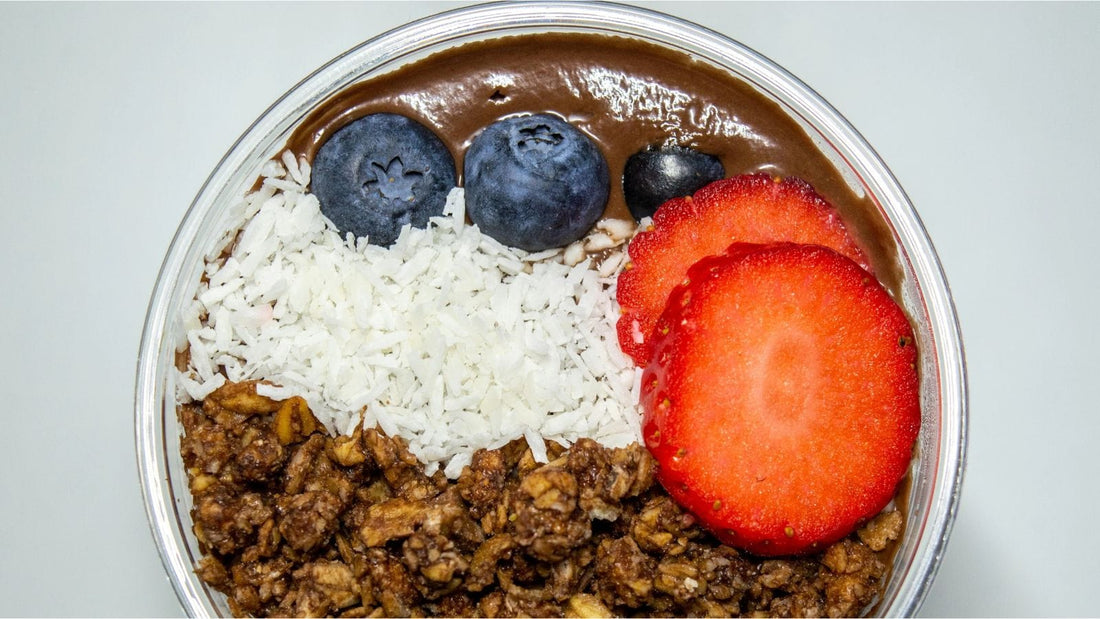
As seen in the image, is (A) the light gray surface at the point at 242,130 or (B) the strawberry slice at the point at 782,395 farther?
(A) the light gray surface at the point at 242,130

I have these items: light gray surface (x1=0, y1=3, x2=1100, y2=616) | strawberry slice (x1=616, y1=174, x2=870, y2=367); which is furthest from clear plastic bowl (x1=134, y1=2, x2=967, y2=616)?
light gray surface (x1=0, y1=3, x2=1100, y2=616)

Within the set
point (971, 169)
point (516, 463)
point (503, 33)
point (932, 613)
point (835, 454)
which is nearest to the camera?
point (835, 454)

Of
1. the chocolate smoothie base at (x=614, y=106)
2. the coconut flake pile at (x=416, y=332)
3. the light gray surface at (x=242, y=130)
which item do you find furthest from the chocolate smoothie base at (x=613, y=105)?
the light gray surface at (x=242, y=130)

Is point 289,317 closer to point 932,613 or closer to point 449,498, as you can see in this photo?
point 449,498

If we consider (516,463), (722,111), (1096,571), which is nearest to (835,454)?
(516,463)

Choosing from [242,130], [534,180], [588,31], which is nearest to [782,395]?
[534,180]

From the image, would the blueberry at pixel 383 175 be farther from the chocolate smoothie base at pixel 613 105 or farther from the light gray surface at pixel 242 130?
the light gray surface at pixel 242 130
